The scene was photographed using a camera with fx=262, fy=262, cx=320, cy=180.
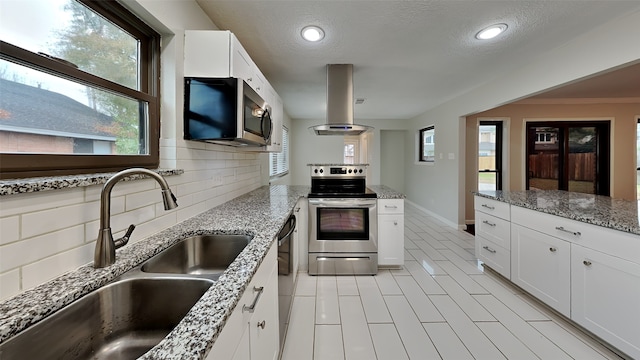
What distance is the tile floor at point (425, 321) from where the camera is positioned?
1670mm

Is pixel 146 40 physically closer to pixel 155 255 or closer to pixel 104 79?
pixel 104 79

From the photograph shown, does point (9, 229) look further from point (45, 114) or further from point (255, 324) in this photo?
point (255, 324)

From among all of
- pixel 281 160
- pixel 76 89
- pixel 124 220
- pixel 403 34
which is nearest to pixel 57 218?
pixel 124 220

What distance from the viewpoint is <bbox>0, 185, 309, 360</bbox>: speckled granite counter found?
0.56m

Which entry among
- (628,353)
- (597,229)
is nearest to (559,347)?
(628,353)

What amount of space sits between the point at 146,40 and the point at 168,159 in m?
0.68

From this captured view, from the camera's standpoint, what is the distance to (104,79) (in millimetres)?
1173

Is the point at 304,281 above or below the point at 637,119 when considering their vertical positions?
below

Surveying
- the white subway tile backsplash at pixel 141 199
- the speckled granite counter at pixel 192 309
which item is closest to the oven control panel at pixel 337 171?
the speckled granite counter at pixel 192 309

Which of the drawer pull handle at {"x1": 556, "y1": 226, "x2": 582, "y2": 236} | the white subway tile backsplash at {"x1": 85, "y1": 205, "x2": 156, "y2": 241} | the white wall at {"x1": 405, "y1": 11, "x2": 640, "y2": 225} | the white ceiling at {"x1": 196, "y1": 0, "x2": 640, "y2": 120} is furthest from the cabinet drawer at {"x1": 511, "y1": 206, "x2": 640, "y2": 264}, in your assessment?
the white subway tile backsplash at {"x1": 85, "y1": 205, "x2": 156, "y2": 241}

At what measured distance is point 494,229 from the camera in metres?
2.67

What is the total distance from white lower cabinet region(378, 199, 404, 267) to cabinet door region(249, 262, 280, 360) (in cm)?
168

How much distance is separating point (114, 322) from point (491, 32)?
9.97ft

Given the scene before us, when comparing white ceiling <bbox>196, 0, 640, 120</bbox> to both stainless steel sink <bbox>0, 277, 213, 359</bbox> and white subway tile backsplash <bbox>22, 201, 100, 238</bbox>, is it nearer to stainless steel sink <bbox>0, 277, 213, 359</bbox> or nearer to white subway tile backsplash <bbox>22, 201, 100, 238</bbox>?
white subway tile backsplash <bbox>22, 201, 100, 238</bbox>
